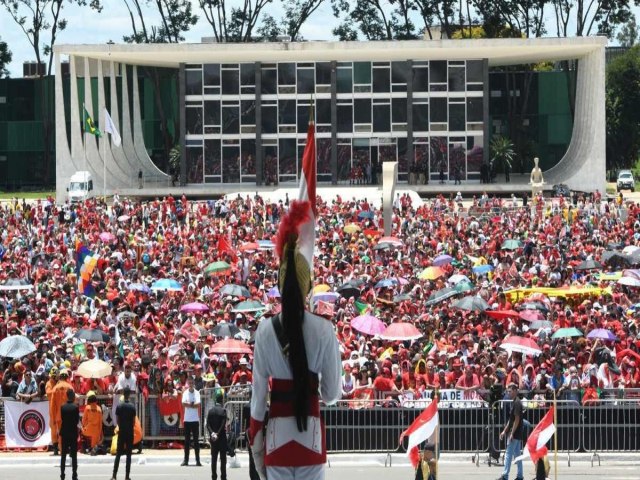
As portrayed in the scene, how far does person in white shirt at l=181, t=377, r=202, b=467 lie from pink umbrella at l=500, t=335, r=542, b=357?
4.60 metres

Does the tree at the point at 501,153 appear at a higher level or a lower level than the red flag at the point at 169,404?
higher

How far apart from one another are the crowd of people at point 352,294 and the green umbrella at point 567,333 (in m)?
0.15

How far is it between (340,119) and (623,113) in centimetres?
2044

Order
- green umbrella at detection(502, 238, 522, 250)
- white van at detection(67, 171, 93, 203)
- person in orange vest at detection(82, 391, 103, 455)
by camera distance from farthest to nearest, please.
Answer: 1. white van at detection(67, 171, 93, 203)
2. green umbrella at detection(502, 238, 522, 250)
3. person in orange vest at detection(82, 391, 103, 455)

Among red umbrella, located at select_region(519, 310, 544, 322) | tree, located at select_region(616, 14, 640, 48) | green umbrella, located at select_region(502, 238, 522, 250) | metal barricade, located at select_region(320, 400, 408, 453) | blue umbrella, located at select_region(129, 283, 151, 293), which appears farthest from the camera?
tree, located at select_region(616, 14, 640, 48)

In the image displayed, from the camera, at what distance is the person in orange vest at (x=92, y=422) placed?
18250 millimetres

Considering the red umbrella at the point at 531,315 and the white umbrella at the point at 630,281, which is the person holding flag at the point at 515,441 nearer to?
the red umbrella at the point at 531,315

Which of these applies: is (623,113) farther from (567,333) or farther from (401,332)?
(401,332)

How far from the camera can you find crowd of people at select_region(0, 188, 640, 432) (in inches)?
779

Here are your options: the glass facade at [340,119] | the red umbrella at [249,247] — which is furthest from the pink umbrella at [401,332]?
the glass facade at [340,119]

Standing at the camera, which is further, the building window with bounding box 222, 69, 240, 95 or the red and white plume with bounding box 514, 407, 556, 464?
the building window with bounding box 222, 69, 240, 95

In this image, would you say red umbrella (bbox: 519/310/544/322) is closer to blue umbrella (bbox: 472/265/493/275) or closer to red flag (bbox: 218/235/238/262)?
blue umbrella (bbox: 472/265/493/275)

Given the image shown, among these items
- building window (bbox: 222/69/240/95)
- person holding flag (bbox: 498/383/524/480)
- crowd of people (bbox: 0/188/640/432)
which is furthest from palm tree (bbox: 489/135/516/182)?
person holding flag (bbox: 498/383/524/480)

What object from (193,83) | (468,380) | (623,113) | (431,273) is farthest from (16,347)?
(623,113)
